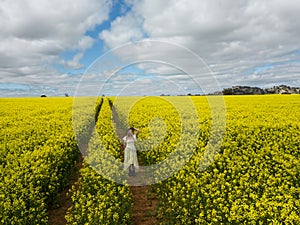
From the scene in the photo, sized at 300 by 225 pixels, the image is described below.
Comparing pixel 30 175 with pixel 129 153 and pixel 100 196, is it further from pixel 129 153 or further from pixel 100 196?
pixel 129 153

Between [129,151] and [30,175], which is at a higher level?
[30,175]

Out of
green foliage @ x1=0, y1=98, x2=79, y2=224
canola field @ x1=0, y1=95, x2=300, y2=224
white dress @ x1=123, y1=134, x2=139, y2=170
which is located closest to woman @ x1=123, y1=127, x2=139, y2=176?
white dress @ x1=123, y1=134, x2=139, y2=170

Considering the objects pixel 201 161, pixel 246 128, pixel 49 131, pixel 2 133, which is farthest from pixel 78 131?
pixel 246 128

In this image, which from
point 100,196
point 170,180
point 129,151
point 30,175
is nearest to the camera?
point 100,196

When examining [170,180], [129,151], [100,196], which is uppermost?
[129,151]

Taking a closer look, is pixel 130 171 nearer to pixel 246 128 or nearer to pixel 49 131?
pixel 49 131

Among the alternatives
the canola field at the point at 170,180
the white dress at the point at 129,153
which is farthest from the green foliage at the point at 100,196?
the white dress at the point at 129,153

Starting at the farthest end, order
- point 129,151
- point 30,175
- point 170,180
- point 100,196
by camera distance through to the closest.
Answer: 1. point 129,151
2. point 170,180
3. point 30,175
4. point 100,196

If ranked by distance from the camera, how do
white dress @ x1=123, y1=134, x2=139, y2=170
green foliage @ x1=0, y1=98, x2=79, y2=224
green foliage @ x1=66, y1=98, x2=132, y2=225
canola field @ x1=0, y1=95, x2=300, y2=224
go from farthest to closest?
white dress @ x1=123, y1=134, x2=139, y2=170 → green foliage @ x1=0, y1=98, x2=79, y2=224 → green foliage @ x1=66, y1=98, x2=132, y2=225 → canola field @ x1=0, y1=95, x2=300, y2=224

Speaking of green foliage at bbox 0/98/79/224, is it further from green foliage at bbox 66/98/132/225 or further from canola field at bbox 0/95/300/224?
green foliage at bbox 66/98/132/225

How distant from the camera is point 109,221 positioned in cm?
617

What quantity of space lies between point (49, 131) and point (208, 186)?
9.21 metres

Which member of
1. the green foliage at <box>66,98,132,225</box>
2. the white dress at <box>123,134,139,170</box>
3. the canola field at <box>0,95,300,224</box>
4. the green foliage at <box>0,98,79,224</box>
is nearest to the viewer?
the canola field at <box>0,95,300,224</box>

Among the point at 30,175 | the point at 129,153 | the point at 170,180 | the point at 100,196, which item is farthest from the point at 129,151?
the point at 100,196
